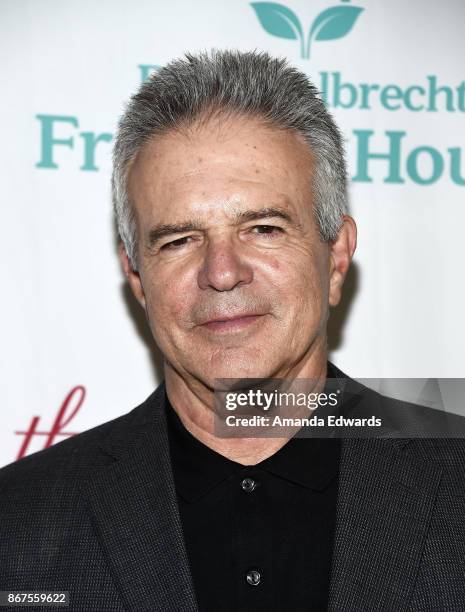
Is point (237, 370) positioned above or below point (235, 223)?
below

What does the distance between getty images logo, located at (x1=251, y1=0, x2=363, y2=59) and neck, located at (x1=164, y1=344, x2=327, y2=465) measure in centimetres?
120

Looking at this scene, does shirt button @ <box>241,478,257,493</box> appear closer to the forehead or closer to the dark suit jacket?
the dark suit jacket

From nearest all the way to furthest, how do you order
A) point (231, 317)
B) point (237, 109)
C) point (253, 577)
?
point (253, 577)
point (231, 317)
point (237, 109)

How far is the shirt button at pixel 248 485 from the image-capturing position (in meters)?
1.99

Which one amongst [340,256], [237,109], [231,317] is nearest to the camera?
[231,317]

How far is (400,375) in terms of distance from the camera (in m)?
2.84

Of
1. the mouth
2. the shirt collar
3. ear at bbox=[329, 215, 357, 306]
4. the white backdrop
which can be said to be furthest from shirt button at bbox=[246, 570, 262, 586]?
the white backdrop

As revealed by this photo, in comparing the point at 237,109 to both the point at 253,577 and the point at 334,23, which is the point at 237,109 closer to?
the point at 334,23

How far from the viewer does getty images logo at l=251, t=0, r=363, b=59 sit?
282 cm

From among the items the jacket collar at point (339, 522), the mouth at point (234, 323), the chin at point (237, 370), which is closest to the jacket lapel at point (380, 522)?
the jacket collar at point (339, 522)

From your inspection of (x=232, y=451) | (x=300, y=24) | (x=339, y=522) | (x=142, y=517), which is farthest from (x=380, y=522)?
(x=300, y=24)

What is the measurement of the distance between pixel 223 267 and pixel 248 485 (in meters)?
0.53

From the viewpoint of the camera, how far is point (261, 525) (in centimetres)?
193

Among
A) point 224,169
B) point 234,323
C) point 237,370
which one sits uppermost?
point 224,169
